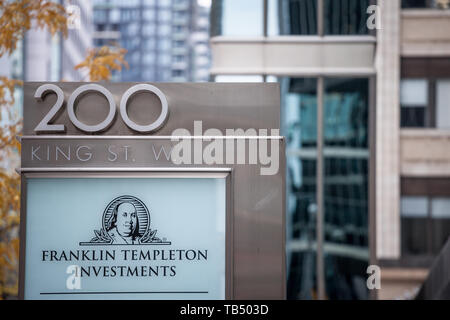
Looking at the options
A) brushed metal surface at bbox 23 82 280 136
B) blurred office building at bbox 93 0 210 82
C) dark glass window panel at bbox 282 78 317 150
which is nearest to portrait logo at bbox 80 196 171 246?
brushed metal surface at bbox 23 82 280 136

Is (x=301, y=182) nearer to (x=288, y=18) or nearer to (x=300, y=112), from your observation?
(x=300, y=112)

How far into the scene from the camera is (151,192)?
4930mm

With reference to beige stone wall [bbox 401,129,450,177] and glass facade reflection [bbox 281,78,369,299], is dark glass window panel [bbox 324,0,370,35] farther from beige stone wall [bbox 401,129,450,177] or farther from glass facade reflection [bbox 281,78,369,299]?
beige stone wall [bbox 401,129,450,177]

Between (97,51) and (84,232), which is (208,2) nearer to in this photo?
(97,51)

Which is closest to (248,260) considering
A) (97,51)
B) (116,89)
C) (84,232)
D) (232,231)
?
(232,231)

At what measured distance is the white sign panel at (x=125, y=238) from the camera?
4.93 m

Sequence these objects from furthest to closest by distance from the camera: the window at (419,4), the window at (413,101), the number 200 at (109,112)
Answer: the window at (413,101) < the window at (419,4) < the number 200 at (109,112)

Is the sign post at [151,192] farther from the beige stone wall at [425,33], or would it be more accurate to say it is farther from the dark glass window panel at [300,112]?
the beige stone wall at [425,33]

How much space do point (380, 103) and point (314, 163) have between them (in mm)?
4529

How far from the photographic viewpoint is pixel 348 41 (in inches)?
482

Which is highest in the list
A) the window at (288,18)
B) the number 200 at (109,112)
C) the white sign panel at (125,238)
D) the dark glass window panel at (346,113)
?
the window at (288,18)

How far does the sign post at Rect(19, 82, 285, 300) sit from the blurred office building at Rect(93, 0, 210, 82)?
99596mm

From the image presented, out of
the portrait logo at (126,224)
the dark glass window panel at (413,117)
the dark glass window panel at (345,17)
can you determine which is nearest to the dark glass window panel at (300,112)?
the dark glass window panel at (345,17)

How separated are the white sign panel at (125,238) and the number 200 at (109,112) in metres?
0.40
